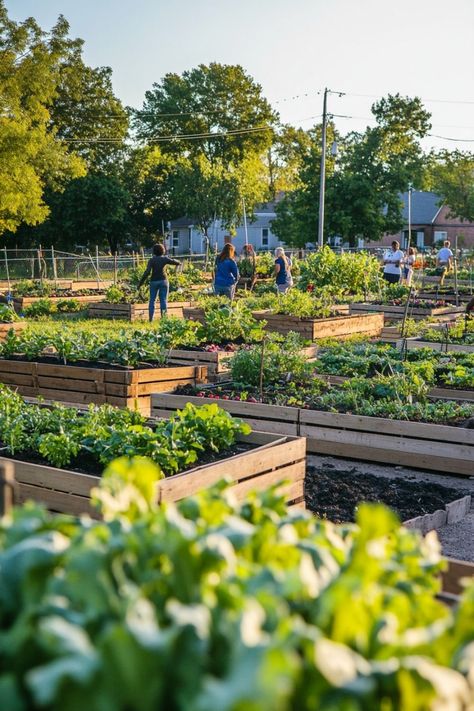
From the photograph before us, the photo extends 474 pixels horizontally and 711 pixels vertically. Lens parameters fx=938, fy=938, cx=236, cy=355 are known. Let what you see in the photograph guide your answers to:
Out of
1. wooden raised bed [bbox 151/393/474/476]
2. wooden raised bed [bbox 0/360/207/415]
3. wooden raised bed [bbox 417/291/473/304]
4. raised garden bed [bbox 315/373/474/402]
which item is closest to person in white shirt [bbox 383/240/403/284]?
wooden raised bed [bbox 417/291/473/304]

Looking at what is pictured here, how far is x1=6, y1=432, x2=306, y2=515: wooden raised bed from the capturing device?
19.2ft

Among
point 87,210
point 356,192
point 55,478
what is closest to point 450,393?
point 55,478

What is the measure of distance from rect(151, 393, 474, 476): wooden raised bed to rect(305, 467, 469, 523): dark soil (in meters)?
0.44

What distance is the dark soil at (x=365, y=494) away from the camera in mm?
7179

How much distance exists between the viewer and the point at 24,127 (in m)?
39.3

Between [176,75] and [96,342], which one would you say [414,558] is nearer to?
[96,342]

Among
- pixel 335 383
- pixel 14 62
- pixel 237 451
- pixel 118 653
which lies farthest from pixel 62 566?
pixel 14 62

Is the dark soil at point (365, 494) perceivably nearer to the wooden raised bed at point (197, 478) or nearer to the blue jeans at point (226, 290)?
the wooden raised bed at point (197, 478)

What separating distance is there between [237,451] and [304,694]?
5.46 metres

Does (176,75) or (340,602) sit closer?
(340,602)

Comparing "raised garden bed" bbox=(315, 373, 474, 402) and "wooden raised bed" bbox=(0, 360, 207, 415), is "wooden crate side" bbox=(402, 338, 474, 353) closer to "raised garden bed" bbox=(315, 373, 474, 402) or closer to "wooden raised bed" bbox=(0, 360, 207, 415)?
"raised garden bed" bbox=(315, 373, 474, 402)

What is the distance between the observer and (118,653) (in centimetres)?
147

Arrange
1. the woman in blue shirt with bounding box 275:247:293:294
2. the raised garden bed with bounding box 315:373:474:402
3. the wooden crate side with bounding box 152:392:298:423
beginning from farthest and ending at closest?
the woman in blue shirt with bounding box 275:247:293:294 → the raised garden bed with bounding box 315:373:474:402 → the wooden crate side with bounding box 152:392:298:423

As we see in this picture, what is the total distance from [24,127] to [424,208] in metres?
52.6
